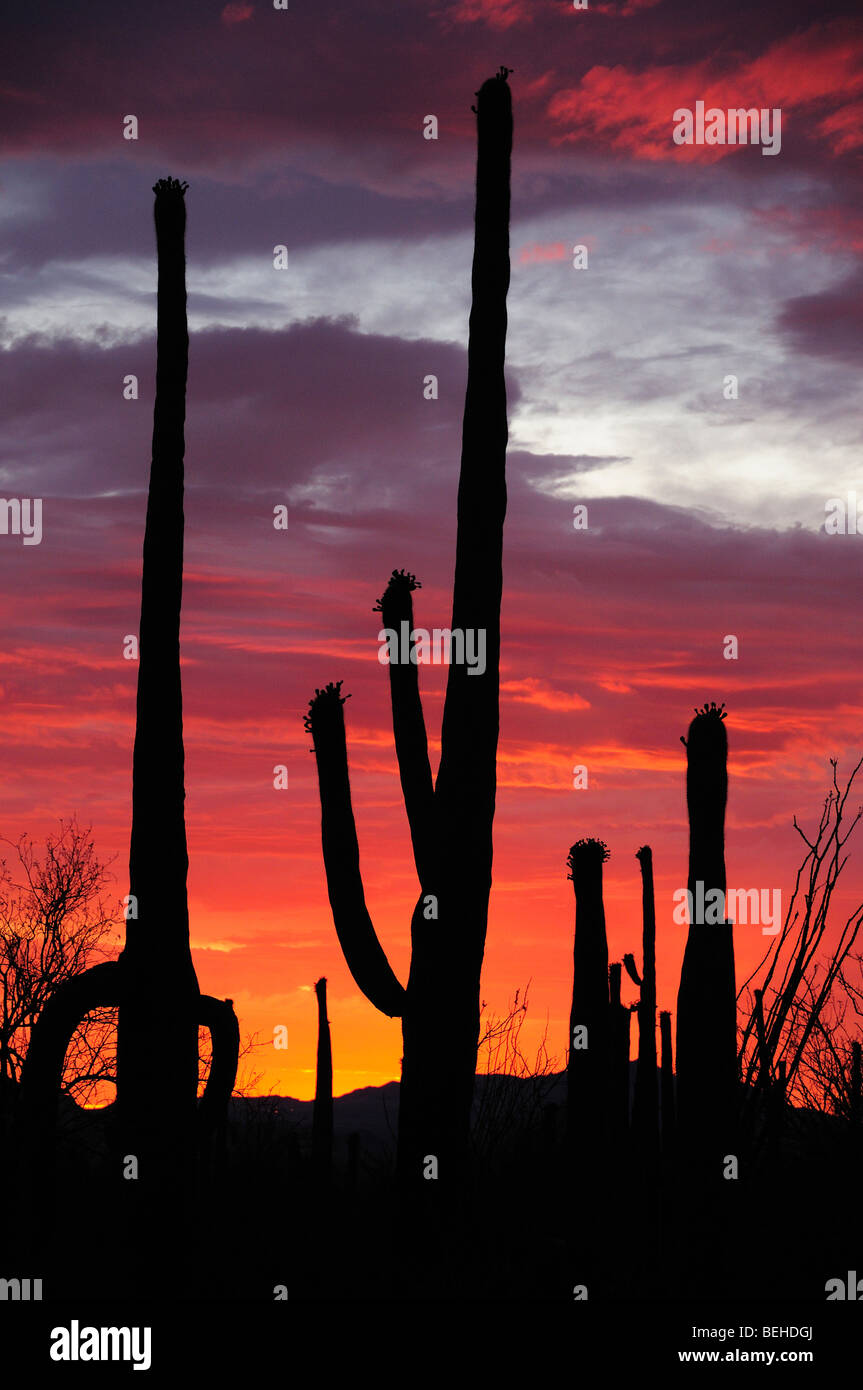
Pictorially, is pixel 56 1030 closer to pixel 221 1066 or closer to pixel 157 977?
pixel 157 977

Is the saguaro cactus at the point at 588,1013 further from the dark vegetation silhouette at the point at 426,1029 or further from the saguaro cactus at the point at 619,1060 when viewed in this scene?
the dark vegetation silhouette at the point at 426,1029

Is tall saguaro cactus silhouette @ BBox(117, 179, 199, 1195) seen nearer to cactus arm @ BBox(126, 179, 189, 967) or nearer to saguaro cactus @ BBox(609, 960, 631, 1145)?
cactus arm @ BBox(126, 179, 189, 967)

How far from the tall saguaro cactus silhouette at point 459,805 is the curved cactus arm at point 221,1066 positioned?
1.05 meters

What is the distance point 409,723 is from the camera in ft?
36.3

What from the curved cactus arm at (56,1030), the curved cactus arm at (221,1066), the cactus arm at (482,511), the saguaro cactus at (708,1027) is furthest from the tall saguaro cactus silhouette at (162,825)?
the saguaro cactus at (708,1027)

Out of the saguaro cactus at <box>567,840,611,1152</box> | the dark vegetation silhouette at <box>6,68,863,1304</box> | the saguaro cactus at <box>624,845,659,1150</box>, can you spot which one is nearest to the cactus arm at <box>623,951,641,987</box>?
the saguaro cactus at <box>624,845,659,1150</box>

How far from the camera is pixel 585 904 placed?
17484 mm

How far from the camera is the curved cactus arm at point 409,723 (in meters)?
10.8

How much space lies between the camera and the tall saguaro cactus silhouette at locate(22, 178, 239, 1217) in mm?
9367

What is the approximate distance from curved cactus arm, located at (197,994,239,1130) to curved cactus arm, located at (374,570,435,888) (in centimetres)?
185

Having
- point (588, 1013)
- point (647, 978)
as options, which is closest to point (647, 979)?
point (647, 978)
